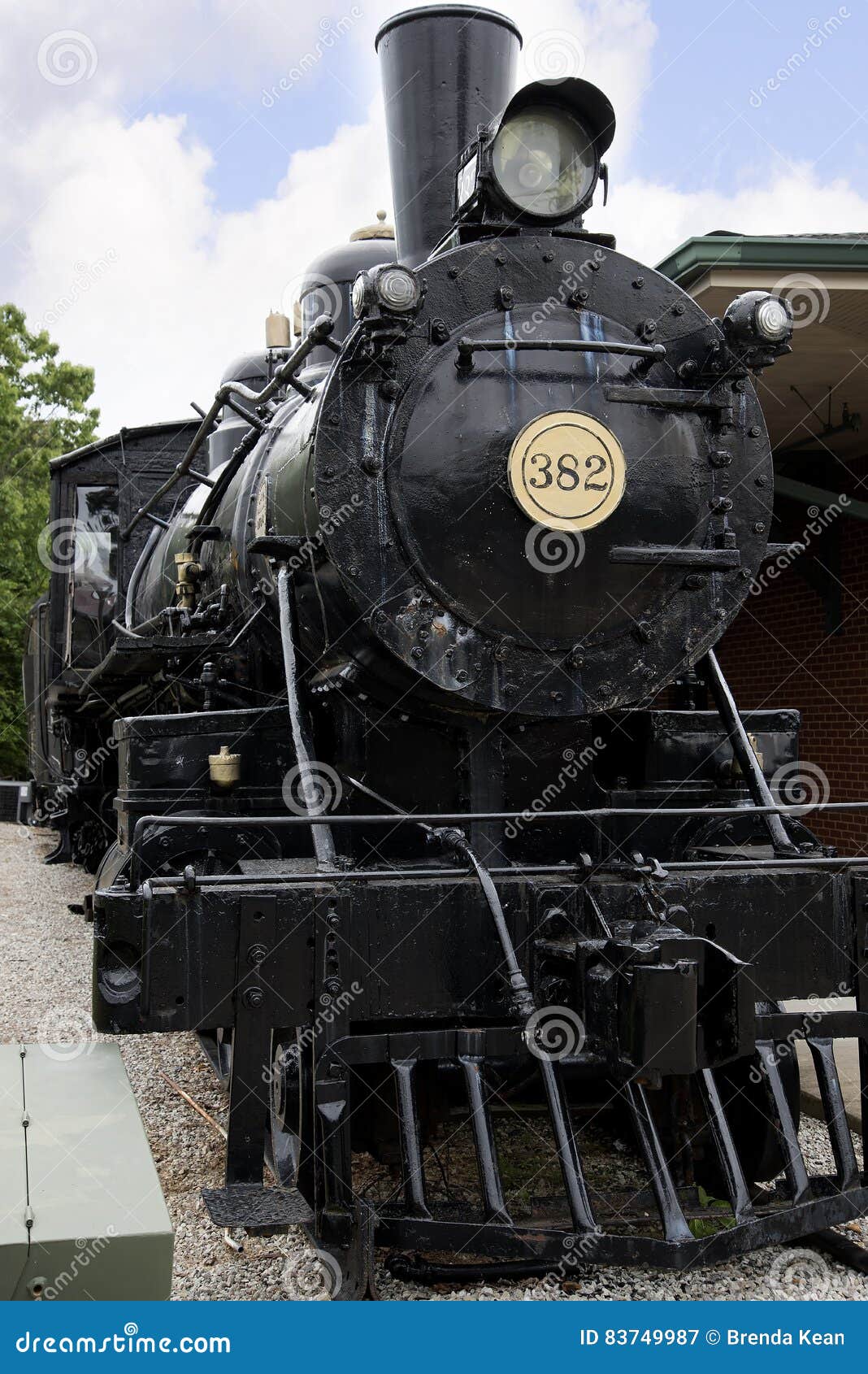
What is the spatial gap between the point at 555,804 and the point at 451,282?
1.64m

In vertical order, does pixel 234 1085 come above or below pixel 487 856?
below

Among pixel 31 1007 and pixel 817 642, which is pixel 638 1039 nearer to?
pixel 31 1007

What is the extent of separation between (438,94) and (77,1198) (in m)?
3.75

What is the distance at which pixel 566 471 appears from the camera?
348 centimetres

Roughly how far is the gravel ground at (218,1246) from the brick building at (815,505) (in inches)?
108

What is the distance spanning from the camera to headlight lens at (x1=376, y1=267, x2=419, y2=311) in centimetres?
327

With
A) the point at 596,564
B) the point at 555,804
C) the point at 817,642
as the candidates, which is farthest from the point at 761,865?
the point at 817,642

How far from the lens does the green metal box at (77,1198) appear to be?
2.61 metres

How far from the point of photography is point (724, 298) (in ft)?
19.7

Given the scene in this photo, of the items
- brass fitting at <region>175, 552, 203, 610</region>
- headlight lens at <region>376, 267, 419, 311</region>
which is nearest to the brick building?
headlight lens at <region>376, 267, 419, 311</region>

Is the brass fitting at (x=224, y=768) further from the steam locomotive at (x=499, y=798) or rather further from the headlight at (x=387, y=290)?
the headlight at (x=387, y=290)

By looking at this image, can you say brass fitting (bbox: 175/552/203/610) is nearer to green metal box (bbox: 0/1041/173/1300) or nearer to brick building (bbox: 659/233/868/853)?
green metal box (bbox: 0/1041/173/1300)

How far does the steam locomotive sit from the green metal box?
212 millimetres

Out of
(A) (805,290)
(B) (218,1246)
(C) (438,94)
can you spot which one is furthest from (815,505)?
(B) (218,1246)
